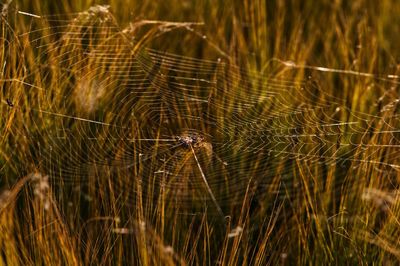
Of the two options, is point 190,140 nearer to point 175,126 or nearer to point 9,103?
point 175,126

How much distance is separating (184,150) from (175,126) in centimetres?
14

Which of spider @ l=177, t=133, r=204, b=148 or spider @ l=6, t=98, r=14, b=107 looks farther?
spider @ l=177, t=133, r=204, b=148

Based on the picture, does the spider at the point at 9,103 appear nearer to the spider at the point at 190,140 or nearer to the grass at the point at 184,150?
the grass at the point at 184,150

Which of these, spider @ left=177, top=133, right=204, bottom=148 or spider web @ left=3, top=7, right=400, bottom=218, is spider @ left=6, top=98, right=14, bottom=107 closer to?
spider web @ left=3, top=7, right=400, bottom=218

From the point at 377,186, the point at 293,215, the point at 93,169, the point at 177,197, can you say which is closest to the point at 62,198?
the point at 93,169

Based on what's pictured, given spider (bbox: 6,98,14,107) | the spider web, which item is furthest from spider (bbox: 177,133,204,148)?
spider (bbox: 6,98,14,107)

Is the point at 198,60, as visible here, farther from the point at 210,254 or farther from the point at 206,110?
the point at 210,254

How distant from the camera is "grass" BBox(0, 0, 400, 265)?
5.40 feet

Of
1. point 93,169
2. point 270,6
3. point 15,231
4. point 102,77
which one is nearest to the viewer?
point 15,231

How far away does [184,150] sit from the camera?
1889 millimetres

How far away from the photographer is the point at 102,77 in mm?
2000

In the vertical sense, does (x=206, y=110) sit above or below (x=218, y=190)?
above

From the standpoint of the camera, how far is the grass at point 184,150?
1645 millimetres

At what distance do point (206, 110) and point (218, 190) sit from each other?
27 cm
